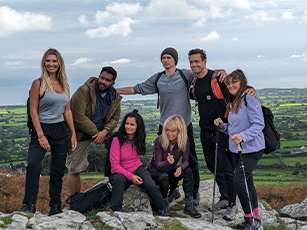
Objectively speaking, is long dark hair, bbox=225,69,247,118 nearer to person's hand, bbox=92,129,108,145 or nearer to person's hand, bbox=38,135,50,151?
person's hand, bbox=92,129,108,145

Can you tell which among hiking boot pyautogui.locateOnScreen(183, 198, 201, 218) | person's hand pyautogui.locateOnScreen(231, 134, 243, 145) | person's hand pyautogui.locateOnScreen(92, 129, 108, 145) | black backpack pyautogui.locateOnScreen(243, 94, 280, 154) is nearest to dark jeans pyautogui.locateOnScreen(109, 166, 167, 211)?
hiking boot pyautogui.locateOnScreen(183, 198, 201, 218)

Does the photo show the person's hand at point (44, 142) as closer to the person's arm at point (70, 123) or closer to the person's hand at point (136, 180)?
the person's arm at point (70, 123)

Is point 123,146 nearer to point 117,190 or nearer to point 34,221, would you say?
point 117,190

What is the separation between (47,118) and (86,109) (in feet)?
4.22

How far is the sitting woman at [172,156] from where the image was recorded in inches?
272

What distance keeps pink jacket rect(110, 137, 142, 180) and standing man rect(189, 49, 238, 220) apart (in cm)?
173

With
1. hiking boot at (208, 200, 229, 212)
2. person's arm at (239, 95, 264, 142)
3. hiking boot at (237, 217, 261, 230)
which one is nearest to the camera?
person's arm at (239, 95, 264, 142)

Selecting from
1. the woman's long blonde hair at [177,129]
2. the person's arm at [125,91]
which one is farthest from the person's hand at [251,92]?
the person's arm at [125,91]

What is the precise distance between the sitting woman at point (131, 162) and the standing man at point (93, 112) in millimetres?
625

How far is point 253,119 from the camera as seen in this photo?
233 inches

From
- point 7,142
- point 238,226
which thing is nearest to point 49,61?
point 238,226

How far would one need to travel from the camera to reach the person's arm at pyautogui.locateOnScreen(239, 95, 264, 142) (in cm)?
588

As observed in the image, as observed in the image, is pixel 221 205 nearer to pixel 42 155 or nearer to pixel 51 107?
pixel 42 155

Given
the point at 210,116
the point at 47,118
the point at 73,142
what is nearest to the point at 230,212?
the point at 210,116
